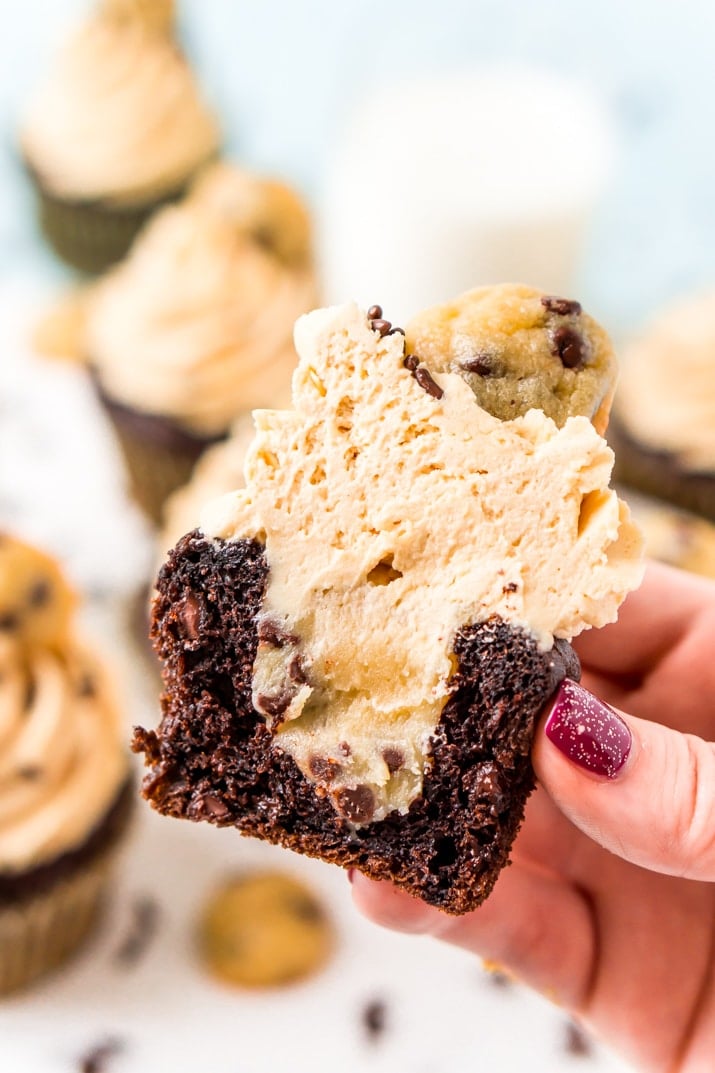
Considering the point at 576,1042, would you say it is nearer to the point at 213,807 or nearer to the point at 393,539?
the point at 213,807

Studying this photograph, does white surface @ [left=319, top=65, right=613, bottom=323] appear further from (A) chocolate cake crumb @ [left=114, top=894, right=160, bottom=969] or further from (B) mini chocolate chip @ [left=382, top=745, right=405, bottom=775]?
(B) mini chocolate chip @ [left=382, top=745, right=405, bottom=775]

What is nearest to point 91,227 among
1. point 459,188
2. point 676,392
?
point 459,188

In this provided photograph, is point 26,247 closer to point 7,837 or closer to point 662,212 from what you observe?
point 662,212

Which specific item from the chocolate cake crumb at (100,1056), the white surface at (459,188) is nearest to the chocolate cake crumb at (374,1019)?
the chocolate cake crumb at (100,1056)

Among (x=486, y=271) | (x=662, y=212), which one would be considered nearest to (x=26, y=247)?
(x=486, y=271)

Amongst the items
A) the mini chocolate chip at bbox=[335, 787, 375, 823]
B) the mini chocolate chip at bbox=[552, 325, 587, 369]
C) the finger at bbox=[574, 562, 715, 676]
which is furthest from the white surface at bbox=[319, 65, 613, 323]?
the mini chocolate chip at bbox=[335, 787, 375, 823]
